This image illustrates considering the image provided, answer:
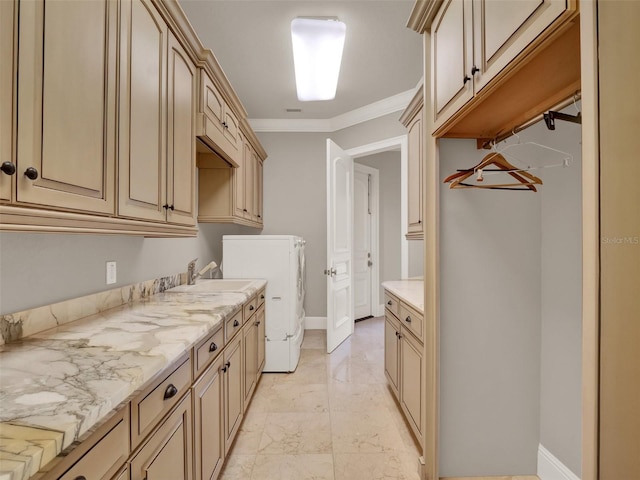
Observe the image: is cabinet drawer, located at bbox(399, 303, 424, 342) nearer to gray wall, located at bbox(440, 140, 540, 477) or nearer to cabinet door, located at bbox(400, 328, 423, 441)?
cabinet door, located at bbox(400, 328, 423, 441)

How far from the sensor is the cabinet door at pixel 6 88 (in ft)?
2.39

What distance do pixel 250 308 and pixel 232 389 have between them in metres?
0.64

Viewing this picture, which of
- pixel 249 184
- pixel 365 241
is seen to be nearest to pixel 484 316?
pixel 249 184

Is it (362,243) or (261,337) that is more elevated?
(362,243)

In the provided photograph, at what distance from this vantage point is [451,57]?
1350 millimetres

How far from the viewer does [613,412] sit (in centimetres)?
60

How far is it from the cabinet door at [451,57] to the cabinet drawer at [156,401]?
143cm

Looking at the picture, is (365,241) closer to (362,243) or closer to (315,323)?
(362,243)

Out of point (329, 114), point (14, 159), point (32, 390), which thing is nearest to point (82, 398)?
point (32, 390)

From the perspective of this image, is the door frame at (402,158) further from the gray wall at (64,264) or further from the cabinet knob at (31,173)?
the cabinet knob at (31,173)

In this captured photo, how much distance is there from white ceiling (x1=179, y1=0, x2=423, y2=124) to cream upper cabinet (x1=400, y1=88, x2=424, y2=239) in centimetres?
64

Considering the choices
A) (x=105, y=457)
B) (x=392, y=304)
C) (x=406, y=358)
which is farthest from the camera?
(x=392, y=304)

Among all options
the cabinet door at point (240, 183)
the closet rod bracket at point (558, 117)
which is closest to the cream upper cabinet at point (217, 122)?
the cabinet door at point (240, 183)

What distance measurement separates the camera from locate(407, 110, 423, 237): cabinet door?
2.27m
